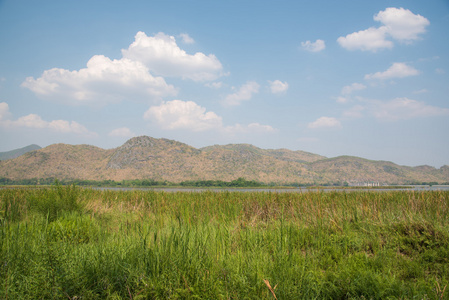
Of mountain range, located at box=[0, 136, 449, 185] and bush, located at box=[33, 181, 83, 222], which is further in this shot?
mountain range, located at box=[0, 136, 449, 185]

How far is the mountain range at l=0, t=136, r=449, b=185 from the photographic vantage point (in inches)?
4277

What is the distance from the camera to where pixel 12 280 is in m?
3.65

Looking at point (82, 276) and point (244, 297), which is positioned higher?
point (82, 276)

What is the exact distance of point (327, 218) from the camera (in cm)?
892

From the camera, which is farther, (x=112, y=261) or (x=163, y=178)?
(x=163, y=178)

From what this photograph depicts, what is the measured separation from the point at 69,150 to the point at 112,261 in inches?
5763

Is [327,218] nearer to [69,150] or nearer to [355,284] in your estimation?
[355,284]

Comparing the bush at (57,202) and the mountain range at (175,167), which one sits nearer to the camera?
the bush at (57,202)

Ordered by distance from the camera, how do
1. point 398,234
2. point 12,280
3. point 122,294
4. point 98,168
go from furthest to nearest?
point 98,168, point 398,234, point 122,294, point 12,280

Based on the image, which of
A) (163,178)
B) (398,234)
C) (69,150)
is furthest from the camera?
(69,150)

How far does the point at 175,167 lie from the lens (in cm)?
11606

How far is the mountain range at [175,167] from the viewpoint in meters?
109

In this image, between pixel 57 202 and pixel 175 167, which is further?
pixel 175 167

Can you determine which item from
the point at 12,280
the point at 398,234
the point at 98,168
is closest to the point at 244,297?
the point at 12,280
